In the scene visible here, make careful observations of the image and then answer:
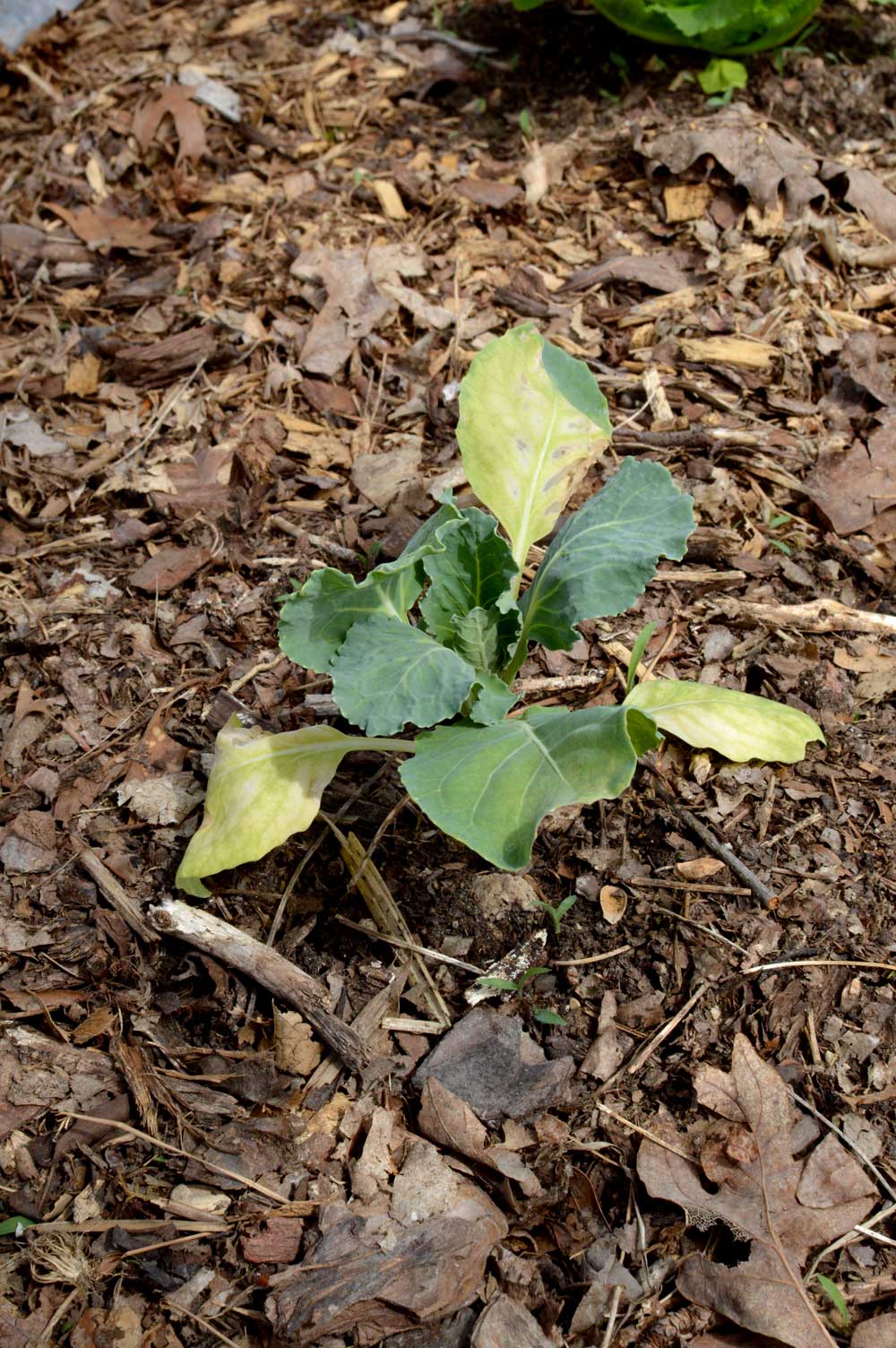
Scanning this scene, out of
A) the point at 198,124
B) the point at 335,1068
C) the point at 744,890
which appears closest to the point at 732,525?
the point at 744,890

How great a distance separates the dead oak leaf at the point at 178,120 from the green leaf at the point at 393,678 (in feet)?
8.08

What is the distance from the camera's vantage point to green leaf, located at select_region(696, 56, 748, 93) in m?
3.47

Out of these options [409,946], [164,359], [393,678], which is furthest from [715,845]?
[164,359]

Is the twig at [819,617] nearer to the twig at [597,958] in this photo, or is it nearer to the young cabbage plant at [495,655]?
the young cabbage plant at [495,655]

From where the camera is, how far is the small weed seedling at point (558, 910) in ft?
6.68

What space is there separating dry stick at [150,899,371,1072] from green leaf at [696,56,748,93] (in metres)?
3.00

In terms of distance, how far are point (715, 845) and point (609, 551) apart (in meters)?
0.61

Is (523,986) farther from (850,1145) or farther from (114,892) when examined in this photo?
(114,892)

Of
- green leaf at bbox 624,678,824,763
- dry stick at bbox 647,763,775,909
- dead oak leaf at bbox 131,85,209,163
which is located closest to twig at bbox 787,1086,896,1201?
dry stick at bbox 647,763,775,909

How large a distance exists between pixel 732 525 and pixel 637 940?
114 cm

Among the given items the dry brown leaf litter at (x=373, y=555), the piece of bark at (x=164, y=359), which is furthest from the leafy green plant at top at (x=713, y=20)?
the piece of bark at (x=164, y=359)

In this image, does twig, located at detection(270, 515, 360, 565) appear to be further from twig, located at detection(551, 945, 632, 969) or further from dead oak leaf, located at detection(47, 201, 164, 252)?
dead oak leaf, located at detection(47, 201, 164, 252)

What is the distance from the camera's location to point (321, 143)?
3684 mm

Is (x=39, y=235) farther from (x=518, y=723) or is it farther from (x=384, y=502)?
(x=518, y=723)
